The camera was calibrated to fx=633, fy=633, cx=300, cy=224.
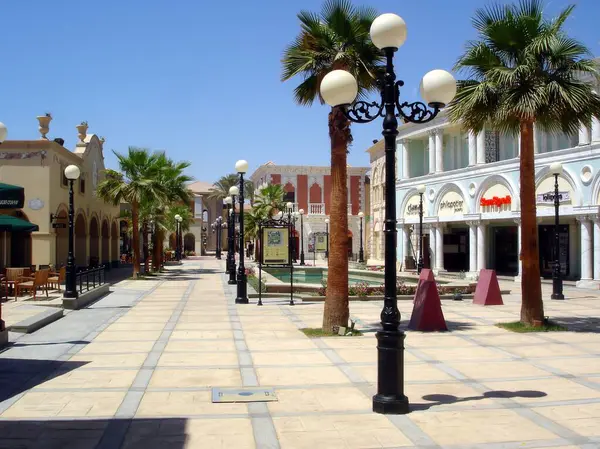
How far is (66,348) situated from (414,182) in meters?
32.1

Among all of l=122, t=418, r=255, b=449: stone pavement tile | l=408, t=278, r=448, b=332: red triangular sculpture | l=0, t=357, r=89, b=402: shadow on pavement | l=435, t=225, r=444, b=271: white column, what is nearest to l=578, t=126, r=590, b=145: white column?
l=435, t=225, r=444, b=271: white column

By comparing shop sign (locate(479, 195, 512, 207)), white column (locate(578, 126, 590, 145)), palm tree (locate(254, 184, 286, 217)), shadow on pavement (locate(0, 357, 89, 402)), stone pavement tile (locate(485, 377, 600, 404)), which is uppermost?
white column (locate(578, 126, 590, 145))

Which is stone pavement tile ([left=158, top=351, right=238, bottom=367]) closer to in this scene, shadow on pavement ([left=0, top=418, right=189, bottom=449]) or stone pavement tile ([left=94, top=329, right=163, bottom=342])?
stone pavement tile ([left=94, top=329, right=163, bottom=342])

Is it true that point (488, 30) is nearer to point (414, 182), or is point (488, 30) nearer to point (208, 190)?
point (414, 182)

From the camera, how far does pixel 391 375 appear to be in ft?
22.9

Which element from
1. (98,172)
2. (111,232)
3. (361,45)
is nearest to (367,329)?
(361,45)

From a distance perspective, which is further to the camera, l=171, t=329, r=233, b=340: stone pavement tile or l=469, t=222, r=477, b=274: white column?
l=469, t=222, r=477, b=274: white column

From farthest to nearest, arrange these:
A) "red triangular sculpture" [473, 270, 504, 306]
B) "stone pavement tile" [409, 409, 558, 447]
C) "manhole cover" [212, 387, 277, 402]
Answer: "red triangular sculpture" [473, 270, 504, 306] < "manhole cover" [212, 387, 277, 402] < "stone pavement tile" [409, 409, 558, 447]

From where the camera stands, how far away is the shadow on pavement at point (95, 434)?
19.7ft

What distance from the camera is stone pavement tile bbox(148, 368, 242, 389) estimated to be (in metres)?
8.59

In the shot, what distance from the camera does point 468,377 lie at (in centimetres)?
905

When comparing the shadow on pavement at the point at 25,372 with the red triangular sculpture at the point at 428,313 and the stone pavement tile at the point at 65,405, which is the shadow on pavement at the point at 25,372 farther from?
the red triangular sculpture at the point at 428,313

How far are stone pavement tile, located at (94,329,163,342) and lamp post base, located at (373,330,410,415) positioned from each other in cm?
682

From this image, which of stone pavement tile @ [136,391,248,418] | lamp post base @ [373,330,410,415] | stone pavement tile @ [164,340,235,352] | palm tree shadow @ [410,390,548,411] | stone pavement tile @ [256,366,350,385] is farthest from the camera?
stone pavement tile @ [164,340,235,352]
